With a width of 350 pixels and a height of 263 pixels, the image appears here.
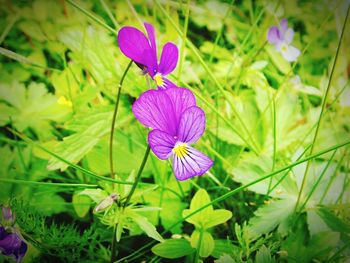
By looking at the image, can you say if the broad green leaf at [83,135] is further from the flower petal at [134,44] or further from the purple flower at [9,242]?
the flower petal at [134,44]

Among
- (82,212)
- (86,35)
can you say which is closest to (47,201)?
(82,212)

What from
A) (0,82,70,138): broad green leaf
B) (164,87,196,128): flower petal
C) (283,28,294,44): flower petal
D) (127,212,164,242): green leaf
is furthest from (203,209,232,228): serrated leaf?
(283,28,294,44): flower petal

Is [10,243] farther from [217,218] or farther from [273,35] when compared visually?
[273,35]

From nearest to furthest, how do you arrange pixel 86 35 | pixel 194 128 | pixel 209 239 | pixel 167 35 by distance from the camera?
pixel 194 128 < pixel 209 239 < pixel 86 35 < pixel 167 35

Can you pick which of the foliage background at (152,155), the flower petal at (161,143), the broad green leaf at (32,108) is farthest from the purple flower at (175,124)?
the broad green leaf at (32,108)

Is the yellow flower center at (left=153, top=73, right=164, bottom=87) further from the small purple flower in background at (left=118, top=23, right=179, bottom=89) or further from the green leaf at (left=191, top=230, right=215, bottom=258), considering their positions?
the green leaf at (left=191, top=230, right=215, bottom=258)

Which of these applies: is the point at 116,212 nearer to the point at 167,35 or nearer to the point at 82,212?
the point at 82,212
